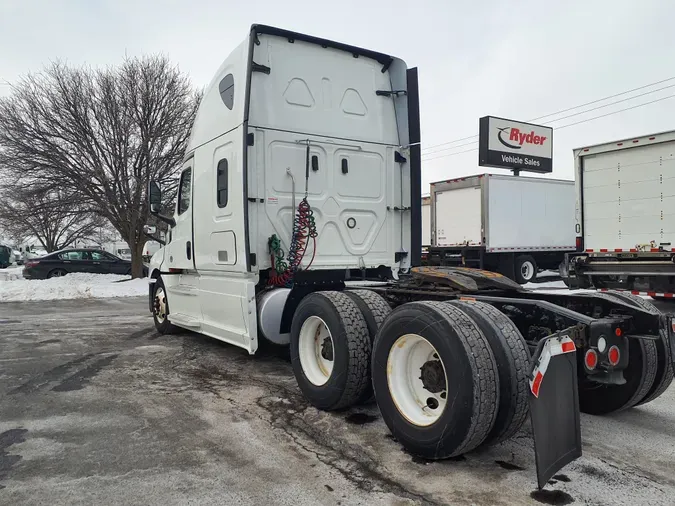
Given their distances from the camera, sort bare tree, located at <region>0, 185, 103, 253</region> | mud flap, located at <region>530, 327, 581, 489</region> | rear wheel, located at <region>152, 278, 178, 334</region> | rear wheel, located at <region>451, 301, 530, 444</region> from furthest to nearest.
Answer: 1. bare tree, located at <region>0, 185, 103, 253</region>
2. rear wheel, located at <region>152, 278, 178, 334</region>
3. rear wheel, located at <region>451, 301, 530, 444</region>
4. mud flap, located at <region>530, 327, 581, 489</region>

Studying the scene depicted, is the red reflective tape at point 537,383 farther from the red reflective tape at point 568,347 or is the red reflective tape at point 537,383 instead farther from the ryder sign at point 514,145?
the ryder sign at point 514,145

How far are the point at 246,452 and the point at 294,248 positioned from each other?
2398mm

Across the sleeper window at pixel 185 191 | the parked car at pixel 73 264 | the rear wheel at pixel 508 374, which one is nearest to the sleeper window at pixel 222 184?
the sleeper window at pixel 185 191

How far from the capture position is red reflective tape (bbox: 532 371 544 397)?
2.97 meters

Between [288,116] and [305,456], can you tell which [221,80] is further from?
[305,456]

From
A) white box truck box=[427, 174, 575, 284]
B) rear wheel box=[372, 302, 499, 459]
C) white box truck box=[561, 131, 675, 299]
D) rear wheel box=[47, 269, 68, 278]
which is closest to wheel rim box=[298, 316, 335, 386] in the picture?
rear wheel box=[372, 302, 499, 459]

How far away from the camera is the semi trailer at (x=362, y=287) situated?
3.21 metres

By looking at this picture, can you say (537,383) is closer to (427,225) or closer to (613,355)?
(613,355)

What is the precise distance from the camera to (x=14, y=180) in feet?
61.6

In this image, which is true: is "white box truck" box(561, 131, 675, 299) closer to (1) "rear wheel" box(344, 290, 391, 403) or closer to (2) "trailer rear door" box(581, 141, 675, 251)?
(2) "trailer rear door" box(581, 141, 675, 251)

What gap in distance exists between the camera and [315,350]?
497cm

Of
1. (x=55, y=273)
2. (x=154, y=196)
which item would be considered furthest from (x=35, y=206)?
(x=154, y=196)

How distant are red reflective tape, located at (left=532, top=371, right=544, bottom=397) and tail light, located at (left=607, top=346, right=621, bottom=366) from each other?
75 cm

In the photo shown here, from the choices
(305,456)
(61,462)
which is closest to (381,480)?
(305,456)
